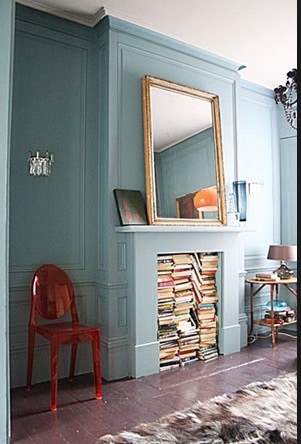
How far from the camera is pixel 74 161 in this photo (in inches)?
138

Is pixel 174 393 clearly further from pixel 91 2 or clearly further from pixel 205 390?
pixel 91 2

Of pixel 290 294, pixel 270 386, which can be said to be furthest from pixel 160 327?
pixel 290 294

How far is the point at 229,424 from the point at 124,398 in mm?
874

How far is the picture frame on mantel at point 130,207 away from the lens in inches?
134

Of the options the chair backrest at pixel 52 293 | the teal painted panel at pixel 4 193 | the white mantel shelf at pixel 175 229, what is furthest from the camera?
the white mantel shelf at pixel 175 229

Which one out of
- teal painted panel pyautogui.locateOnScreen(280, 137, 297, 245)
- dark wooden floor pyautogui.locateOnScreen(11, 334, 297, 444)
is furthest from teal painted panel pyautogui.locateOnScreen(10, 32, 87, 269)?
teal painted panel pyautogui.locateOnScreen(280, 137, 297, 245)

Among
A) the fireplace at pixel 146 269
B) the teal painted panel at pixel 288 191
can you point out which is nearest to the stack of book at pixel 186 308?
the fireplace at pixel 146 269

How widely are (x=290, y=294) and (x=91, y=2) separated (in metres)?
3.83

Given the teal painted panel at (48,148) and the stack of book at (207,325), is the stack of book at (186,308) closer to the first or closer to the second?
the stack of book at (207,325)

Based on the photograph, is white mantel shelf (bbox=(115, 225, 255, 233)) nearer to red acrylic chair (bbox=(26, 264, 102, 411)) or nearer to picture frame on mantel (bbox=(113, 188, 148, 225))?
picture frame on mantel (bbox=(113, 188, 148, 225))

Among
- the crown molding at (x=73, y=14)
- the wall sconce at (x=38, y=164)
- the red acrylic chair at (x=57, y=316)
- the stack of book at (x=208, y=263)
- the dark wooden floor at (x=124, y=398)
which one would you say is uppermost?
the crown molding at (x=73, y=14)

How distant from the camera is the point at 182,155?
152 inches

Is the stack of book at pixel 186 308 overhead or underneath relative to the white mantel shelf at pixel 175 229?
underneath

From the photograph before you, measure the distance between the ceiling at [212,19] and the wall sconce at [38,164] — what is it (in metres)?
1.20
